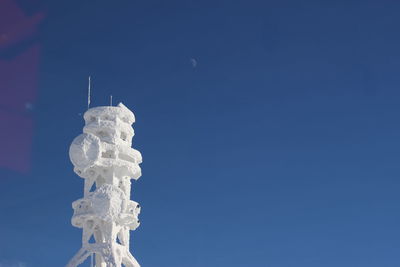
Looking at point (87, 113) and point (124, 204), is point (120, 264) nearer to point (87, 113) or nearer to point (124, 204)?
point (124, 204)

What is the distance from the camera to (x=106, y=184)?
9962 cm

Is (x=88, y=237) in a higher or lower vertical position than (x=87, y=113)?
lower

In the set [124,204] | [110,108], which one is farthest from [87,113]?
[124,204]

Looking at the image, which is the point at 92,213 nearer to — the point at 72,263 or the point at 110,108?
the point at 72,263

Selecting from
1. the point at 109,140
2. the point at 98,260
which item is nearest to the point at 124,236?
the point at 98,260

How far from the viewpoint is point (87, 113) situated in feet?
340

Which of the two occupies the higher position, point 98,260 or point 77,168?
point 77,168

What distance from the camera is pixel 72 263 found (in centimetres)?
9825

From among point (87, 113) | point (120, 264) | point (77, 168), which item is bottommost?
point (120, 264)

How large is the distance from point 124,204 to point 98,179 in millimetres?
5621

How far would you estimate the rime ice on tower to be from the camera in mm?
98500

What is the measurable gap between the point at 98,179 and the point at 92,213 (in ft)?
18.2

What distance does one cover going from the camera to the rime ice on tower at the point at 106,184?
98500 mm

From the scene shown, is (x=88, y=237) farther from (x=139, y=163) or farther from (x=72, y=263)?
(x=139, y=163)
